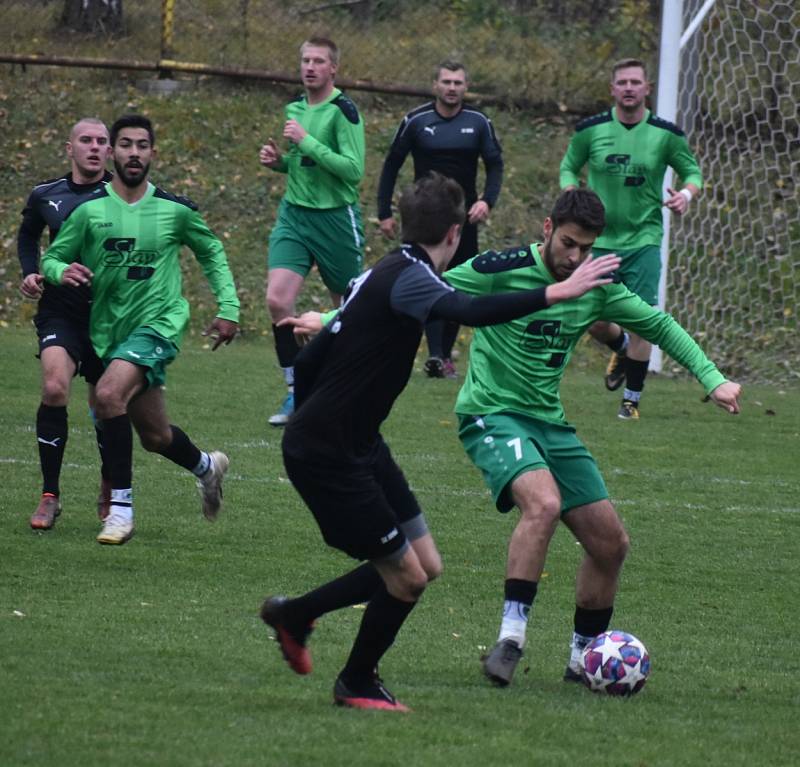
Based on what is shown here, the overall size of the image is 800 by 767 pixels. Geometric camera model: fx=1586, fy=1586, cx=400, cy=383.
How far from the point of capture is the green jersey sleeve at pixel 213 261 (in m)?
7.67

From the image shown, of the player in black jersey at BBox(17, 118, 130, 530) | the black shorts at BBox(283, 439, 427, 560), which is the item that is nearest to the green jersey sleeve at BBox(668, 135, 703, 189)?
the player in black jersey at BBox(17, 118, 130, 530)

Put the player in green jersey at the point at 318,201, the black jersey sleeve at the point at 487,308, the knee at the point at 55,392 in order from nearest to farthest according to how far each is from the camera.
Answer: the black jersey sleeve at the point at 487,308 < the knee at the point at 55,392 < the player in green jersey at the point at 318,201

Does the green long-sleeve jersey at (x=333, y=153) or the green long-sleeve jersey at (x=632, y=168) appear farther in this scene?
the green long-sleeve jersey at (x=632, y=168)

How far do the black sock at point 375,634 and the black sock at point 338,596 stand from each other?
0.17 metres

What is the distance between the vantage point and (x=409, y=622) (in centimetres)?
615

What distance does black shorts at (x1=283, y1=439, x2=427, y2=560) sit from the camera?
4.70 meters

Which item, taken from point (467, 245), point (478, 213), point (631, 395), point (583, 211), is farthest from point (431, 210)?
point (467, 245)

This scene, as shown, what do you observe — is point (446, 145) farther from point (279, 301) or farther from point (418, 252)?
point (418, 252)

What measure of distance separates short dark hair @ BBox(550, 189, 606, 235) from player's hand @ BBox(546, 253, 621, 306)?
2.57 ft

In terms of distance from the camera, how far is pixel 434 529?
7922mm

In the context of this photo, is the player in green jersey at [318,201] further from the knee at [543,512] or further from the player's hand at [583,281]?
the player's hand at [583,281]

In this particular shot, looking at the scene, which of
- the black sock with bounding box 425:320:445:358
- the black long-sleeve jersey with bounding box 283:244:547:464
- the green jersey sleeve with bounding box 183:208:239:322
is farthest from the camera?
the black sock with bounding box 425:320:445:358

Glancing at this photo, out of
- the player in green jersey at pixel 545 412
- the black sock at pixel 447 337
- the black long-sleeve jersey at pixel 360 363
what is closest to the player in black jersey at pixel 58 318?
the player in green jersey at pixel 545 412

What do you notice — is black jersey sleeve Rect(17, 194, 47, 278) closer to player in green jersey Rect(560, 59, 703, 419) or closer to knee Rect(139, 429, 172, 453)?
knee Rect(139, 429, 172, 453)
